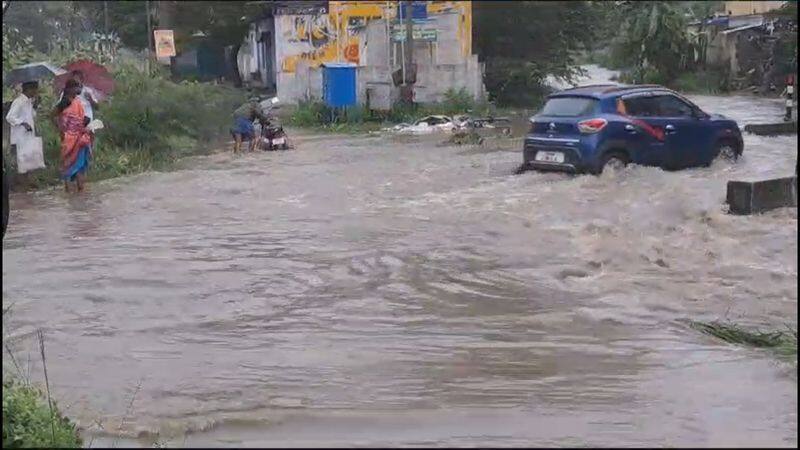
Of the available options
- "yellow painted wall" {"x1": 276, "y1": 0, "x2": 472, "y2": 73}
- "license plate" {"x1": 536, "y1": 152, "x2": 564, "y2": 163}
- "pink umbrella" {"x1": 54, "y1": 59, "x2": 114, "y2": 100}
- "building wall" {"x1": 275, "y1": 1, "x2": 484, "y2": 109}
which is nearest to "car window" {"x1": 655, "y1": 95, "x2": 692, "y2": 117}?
"license plate" {"x1": 536, "y1": 152, "x2": 564, "y2": 163}

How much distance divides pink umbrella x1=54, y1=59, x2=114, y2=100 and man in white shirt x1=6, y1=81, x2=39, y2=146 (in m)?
2.32

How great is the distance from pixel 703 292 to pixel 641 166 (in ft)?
20.3

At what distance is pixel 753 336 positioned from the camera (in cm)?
674

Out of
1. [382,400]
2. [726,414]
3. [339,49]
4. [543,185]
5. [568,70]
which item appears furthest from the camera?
[339,49]

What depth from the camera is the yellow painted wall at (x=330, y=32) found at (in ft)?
96.3

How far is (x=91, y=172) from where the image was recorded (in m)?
15.4

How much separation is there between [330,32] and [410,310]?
23.0 m

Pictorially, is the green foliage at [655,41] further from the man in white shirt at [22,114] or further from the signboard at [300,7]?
the man in white shirt at [22,114]

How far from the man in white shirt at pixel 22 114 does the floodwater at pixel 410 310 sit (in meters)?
0.90

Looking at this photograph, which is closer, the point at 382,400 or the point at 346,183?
the point at 382,400

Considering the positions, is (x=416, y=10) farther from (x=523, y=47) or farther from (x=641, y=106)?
(x=641, y=106)

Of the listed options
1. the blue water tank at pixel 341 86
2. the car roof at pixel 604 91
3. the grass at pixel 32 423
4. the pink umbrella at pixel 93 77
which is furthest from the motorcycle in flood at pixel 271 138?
the grass at pixel 32 423

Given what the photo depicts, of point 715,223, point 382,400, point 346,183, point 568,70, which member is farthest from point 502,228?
point 568,70

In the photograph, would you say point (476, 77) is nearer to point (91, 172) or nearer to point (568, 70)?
point (568, 70)
